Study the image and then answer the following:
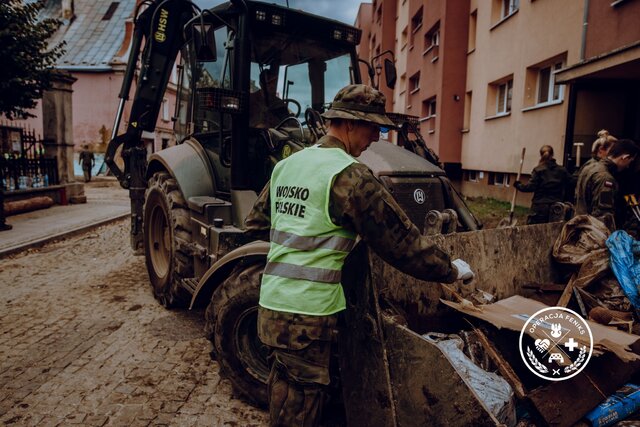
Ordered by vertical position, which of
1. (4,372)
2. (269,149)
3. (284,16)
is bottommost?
(4,372)

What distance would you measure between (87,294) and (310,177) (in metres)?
4.37

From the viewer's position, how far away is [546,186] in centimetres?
665

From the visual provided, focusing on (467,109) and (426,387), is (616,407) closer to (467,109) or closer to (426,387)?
(426,387)

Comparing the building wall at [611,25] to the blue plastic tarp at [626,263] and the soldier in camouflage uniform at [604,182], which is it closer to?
the soldier in camouflage uniform at [604,182]

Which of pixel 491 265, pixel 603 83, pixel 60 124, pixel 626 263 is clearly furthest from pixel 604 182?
pixel 60 124

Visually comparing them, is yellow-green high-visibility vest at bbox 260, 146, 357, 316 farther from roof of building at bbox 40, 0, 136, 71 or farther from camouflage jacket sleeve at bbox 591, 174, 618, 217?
roof of building at bbox 40, 0, 136, 71

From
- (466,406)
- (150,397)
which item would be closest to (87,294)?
(150,397)

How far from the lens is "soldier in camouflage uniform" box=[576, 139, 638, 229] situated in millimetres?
4473

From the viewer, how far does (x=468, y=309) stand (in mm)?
2801

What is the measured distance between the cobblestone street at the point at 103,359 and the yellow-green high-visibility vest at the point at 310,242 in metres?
1.25

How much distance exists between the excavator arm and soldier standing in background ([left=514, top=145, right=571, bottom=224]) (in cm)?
507

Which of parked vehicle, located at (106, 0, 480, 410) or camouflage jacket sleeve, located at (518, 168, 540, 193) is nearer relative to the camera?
parked vehicle, located at (106, 0, 480, 410)

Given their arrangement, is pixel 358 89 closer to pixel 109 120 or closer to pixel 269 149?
pixel 269 149

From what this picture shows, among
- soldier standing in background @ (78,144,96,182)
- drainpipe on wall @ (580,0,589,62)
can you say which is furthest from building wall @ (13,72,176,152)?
drainpipe on wall @ (580,0,589,62)
